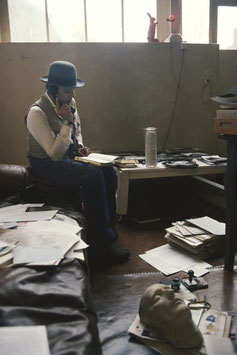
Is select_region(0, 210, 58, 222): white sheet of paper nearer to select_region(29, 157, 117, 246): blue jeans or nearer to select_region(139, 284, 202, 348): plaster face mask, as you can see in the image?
select_region(29, 157, 117, 246): blue jeans

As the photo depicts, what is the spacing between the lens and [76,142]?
8.38ft

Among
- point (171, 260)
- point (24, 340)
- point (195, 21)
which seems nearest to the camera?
point (24, 340)

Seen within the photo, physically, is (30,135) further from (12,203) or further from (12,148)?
(12,148)

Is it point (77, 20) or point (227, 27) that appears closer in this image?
point (77, 20)

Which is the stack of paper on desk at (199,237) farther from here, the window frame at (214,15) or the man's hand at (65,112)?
the window frame at (214,15)

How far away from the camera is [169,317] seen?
3.81 ft

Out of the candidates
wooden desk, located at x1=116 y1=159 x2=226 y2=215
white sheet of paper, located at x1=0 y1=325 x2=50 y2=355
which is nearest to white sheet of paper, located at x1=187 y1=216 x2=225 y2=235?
wooden desk, located at x1=116 y1=159 x2=226 y2=215

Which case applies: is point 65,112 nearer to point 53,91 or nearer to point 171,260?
point 53,91

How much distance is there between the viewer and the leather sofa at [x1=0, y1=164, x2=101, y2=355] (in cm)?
84

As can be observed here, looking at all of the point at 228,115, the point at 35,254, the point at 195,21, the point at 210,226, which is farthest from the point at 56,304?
the point at 195,21

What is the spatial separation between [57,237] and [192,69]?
268cm

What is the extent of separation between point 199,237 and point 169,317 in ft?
3.32

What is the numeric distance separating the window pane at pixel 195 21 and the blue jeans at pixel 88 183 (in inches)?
86.2

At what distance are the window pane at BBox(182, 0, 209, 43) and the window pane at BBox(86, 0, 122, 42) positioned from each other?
690mm
